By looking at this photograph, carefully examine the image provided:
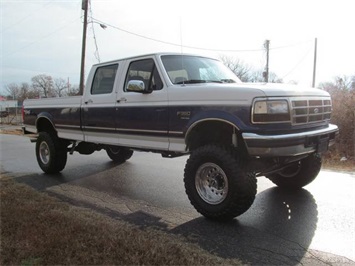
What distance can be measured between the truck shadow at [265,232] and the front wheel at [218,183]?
20 centimetres

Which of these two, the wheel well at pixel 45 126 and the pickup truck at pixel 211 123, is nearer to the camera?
the pickup truck at pixel 211 123

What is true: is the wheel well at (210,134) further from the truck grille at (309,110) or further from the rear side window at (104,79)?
the rear side window at (104,79)

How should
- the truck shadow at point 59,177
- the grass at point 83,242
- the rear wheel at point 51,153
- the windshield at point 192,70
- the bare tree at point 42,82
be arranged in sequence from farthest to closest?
the bare tree at point 42,82 → the rear wheel at point 51,153 → the truck shadow at point 59,177 → the windshield at point 192,70 → the grass at point 83,242

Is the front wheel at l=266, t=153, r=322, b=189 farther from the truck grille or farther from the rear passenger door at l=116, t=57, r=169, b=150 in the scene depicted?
the rear passenger door at l=116, t=57, r=169, b=150

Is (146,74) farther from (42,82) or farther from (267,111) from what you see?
(42,82)

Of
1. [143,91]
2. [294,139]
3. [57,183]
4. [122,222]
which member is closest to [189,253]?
[122,222]

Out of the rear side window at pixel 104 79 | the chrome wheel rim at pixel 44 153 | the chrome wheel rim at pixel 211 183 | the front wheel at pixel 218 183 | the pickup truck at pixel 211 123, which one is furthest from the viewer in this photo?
the chrome wheel rim at pixel 44 153

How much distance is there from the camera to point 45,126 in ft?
28.1

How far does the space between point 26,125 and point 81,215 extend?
5.08 metres

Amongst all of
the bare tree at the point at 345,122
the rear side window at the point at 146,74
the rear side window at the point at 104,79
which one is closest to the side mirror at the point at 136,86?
the rear side window at the point at 146,74

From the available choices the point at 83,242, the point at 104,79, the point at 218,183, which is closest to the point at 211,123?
the point at 218,183

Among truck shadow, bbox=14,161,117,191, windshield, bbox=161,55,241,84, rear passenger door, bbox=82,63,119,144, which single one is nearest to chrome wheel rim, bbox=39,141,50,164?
truck shadow, bbox=14,161,117,191

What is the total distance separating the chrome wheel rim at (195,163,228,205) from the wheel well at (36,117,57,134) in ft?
15.0

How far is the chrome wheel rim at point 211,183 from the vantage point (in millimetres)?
4766
